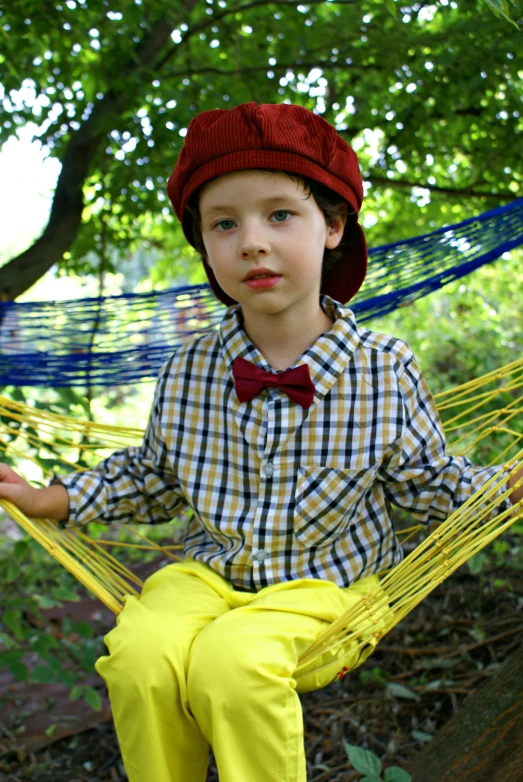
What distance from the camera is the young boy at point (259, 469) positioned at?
109cm

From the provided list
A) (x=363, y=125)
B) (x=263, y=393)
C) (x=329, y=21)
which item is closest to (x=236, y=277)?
(x=263, y=393)

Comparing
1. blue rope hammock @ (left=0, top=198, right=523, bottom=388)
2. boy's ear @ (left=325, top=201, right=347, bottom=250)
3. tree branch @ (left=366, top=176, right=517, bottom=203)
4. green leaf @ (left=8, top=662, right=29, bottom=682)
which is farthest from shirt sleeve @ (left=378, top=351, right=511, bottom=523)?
tree branch @ (left=366, top=176, right=517, bottom=203)

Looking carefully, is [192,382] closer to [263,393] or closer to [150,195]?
[263,393]

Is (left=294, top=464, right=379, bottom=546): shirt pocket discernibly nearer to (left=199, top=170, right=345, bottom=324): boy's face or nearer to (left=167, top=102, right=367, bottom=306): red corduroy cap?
(left=199, top=170, right=345, bottom=324): boy's face

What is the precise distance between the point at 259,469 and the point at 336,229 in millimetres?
422

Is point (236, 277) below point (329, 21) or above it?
below

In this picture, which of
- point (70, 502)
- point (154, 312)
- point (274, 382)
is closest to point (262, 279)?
point (274, 382)

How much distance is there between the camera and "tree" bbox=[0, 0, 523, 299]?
7.29 ft

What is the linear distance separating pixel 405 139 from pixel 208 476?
162 centimetres

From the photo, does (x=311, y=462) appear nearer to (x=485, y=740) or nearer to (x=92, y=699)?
(x=485, y=740)

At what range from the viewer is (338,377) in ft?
4.39

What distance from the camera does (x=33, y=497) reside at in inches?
55.1

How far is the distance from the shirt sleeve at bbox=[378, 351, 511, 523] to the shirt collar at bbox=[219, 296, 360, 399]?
0.11 m

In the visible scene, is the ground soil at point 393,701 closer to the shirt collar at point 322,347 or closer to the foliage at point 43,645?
the foliage at point 43,645
